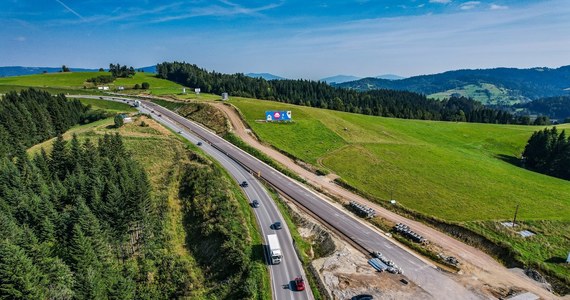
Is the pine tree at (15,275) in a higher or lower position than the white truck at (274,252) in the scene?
higher

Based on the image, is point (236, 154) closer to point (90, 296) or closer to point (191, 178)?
point (191, 178)

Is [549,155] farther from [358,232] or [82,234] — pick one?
[82,234]

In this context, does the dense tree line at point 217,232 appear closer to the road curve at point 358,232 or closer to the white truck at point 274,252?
the white truck at point 274,252

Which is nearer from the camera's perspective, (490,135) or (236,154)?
(236,154)

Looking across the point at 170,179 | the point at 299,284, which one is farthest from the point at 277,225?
the point at 170,179

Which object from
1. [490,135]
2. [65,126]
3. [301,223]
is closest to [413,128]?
[490,135]

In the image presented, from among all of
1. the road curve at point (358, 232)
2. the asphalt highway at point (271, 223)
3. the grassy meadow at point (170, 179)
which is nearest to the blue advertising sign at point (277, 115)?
the road curve at point (358, 232)
